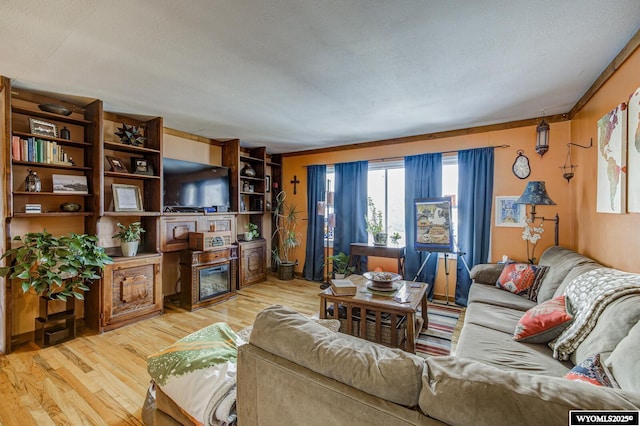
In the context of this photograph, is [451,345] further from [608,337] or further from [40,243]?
[40,243]

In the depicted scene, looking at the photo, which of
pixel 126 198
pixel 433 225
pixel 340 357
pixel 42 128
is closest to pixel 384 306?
pixel 340 357

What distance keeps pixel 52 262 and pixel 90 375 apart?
1.15 meters

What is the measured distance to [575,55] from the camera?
2070 millimetres

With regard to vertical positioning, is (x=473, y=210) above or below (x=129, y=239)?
above

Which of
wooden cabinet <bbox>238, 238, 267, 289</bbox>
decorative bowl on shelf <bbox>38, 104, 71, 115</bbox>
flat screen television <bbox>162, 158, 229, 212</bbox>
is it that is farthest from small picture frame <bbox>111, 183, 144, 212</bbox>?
wooden cabinet <bbox>238, 238, 267, 289</bbox>

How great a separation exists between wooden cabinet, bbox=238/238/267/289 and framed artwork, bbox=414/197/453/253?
8.98 ft

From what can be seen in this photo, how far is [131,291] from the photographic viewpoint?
3207 mm

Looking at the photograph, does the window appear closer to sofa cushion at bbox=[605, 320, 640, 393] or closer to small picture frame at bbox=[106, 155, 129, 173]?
sofa cushion at bbox=[605, 320, 640, 393]

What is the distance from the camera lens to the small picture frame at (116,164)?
3.32 m

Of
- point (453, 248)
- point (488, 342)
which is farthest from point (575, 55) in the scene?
point (453, 248)

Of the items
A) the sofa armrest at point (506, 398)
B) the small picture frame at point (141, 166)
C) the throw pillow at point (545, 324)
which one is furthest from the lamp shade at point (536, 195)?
the small picture frame at point (141, 166)

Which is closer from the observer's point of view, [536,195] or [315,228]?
[536,195]

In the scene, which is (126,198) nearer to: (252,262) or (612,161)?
(252,262)

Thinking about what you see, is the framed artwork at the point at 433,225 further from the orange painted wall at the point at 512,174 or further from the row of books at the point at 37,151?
the row of books at the point at 37,151
